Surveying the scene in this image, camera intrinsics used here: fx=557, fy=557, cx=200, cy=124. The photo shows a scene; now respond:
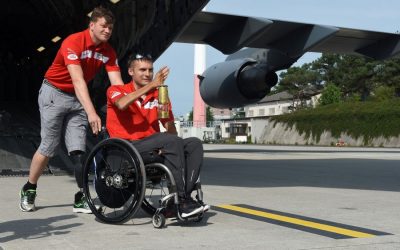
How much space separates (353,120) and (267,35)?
35.5m

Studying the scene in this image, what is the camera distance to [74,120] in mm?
4938

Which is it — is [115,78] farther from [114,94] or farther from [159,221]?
[159,221]

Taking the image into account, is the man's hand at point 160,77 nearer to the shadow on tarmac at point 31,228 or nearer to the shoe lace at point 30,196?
the shadow on tarmac at point 31,228

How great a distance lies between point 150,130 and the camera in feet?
14.9

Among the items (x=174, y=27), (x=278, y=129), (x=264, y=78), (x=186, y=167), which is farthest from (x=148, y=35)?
(x=278, y=129)

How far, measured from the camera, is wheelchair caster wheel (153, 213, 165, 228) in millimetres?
4078

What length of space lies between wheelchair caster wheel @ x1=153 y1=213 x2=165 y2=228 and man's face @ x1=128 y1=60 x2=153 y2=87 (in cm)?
109

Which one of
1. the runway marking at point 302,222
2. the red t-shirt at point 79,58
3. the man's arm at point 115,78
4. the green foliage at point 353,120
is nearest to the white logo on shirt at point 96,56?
the red t-shirt at point 79,58

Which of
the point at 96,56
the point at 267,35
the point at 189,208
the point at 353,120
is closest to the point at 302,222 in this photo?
the point at 189,208

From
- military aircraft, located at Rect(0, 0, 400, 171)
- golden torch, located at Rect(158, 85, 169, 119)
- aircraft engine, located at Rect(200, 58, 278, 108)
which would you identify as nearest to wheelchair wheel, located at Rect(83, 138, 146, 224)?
golden torch, located at Rect(158, 85, 169, 119)

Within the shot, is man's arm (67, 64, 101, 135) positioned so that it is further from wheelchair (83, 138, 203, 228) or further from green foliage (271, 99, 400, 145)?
green foliage (271, 99, 400, 145)

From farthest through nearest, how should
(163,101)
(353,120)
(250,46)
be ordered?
(353,120), (250,46), (163,101)

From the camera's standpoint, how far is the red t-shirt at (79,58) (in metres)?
4.70

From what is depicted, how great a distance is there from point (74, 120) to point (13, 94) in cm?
1069
